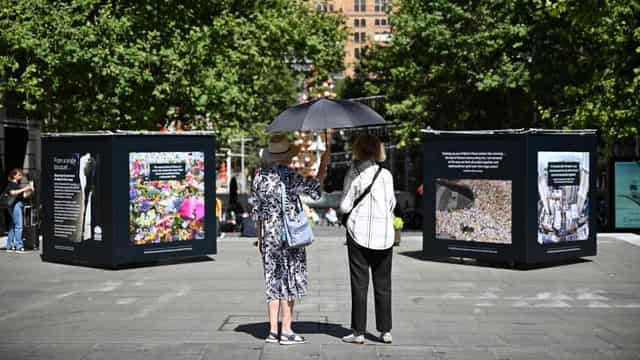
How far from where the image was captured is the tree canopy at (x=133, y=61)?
26.0 metres

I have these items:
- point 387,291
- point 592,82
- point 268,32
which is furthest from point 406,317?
point 268,32

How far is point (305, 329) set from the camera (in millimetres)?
9789

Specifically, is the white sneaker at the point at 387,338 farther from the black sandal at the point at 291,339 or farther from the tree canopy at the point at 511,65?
Result: the tree canopy at the point at 511,65

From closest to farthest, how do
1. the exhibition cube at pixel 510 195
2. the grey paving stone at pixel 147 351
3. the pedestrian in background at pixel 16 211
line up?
the grey paving stone at pixel 147 351 → the exhibition cube at pixel 510 195 → the pedestrian in background at pixel 16 211

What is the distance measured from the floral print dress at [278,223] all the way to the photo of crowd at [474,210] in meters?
7.68

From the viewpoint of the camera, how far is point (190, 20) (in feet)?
103

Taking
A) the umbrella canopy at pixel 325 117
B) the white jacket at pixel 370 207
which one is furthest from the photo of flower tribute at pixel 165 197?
the white jacket at pixel 370 207

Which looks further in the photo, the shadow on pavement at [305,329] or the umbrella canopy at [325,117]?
the shadow on pavement at [305,329]

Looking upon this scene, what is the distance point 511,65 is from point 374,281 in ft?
92.9

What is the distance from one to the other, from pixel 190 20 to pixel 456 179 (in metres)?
16.8

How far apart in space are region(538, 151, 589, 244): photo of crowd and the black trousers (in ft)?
25.0

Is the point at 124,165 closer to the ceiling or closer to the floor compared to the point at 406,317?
closer to the ceiling

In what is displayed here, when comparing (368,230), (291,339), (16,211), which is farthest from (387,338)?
(16,211)

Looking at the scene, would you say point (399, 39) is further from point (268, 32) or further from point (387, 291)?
point (387, 291)
